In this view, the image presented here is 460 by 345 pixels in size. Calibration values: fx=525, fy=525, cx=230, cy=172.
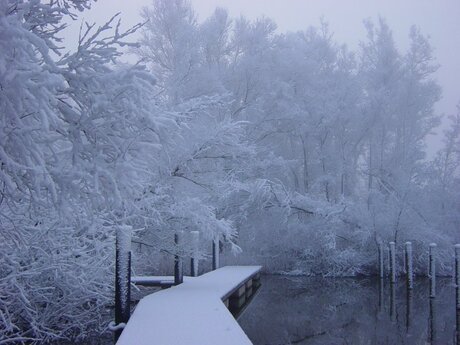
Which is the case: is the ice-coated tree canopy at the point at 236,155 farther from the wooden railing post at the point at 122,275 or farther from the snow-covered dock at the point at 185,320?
the snow-covered dock at the point at 185,320

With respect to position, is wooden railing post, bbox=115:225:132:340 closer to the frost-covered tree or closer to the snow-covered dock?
the snow-covered dock

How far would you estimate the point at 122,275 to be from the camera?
6551mm

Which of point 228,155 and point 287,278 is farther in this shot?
point 287,278

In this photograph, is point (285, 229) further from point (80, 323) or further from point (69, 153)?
point (69, 153)

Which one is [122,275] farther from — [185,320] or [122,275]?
[185,320]

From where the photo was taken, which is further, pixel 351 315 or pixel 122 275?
pixel 351 315

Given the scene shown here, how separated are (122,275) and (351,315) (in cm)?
477

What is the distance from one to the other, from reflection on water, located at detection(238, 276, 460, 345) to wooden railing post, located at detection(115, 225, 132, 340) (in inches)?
76.8

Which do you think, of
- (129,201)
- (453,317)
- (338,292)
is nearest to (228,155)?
(338,292)

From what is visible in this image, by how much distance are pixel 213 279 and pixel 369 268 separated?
8570mm

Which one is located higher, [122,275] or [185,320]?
[122,275]

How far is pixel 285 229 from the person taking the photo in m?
19.0

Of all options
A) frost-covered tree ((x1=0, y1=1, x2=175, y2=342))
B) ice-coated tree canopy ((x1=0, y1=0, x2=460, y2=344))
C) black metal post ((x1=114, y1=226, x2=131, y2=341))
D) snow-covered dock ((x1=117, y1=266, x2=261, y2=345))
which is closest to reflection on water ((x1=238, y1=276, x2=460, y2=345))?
snow-covered dock ((x1=117, y1=266, x2=261, y2=345))

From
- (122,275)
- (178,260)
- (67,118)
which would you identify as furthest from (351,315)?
(67,118)
